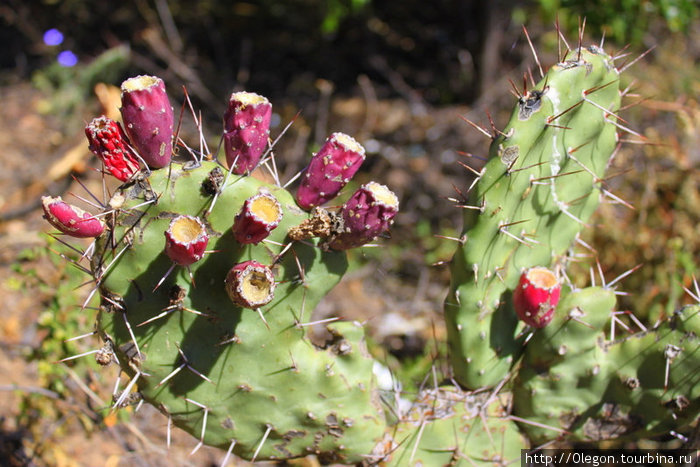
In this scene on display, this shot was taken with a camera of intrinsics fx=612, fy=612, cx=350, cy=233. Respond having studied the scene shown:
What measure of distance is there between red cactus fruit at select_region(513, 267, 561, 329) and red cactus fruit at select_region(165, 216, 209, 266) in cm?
82

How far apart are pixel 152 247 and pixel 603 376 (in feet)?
4.15

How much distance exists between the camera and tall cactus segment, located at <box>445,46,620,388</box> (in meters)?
1.58

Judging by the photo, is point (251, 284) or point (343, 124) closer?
point (251, 284)

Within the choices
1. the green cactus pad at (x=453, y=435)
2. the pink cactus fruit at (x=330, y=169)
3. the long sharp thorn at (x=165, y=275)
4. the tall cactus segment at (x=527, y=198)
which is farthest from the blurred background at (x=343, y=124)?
the pink cactus fruit at (x=330, y=169)

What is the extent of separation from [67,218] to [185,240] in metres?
0.24

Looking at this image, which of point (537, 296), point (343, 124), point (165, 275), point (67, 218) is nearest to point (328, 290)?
point (165, 275)

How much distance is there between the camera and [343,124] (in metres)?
4.58

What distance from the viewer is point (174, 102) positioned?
182 inches

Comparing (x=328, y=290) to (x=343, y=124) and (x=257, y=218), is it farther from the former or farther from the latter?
(x=343, y=124)

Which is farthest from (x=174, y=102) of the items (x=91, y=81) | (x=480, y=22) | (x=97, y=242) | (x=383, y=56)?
(x=97, y=242)

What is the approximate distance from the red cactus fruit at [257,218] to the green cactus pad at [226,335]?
0.32 feet

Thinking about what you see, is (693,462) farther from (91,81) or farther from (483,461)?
(91,81)

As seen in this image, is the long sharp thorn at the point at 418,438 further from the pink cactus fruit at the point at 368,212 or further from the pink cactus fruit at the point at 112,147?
the pink cactus fruit at the point at 112,147

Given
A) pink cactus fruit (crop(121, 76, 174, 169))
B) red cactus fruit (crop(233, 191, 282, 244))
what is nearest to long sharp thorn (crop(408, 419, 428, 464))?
red cactus fruit (crop(233, 191, 282, 244))
